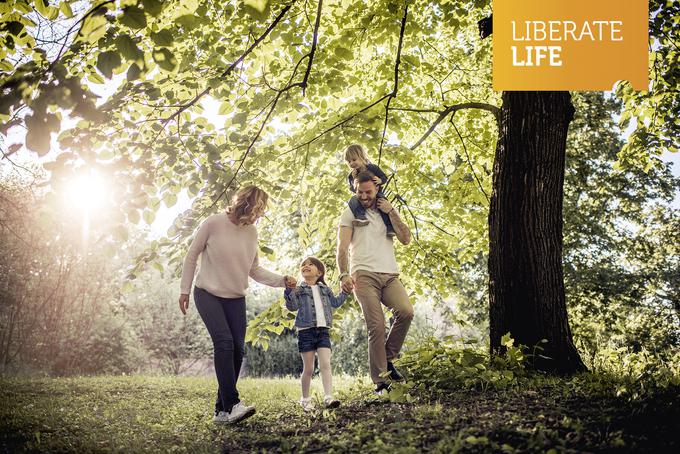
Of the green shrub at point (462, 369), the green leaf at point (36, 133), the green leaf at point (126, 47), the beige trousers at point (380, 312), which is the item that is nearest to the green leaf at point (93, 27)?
the green leaf at point (126, 47)

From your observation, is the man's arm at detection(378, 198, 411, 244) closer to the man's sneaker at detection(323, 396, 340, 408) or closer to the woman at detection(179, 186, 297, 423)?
the woman at detection(179, 186, 297, 423)

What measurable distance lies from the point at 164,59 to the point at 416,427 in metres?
2.67

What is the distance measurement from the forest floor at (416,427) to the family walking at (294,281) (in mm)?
356

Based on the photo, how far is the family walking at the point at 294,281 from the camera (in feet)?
13.9

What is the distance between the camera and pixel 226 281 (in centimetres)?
434

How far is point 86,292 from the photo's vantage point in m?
16.2

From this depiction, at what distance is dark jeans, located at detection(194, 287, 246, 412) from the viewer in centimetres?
414

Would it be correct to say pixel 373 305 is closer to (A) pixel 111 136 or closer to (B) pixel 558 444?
(B) pixel 558 444

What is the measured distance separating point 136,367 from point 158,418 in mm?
12874

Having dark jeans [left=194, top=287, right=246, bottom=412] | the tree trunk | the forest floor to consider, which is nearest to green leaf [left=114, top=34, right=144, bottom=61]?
dark jeans [left=194, top=287, right=246, bottom=412]

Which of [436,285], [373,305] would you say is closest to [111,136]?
[373,305]

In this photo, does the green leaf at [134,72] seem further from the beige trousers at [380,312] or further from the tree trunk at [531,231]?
the tree trunk at [531,231]

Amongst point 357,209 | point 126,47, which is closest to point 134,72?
point 126,47

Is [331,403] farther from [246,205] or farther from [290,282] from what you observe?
→ [246,205]
